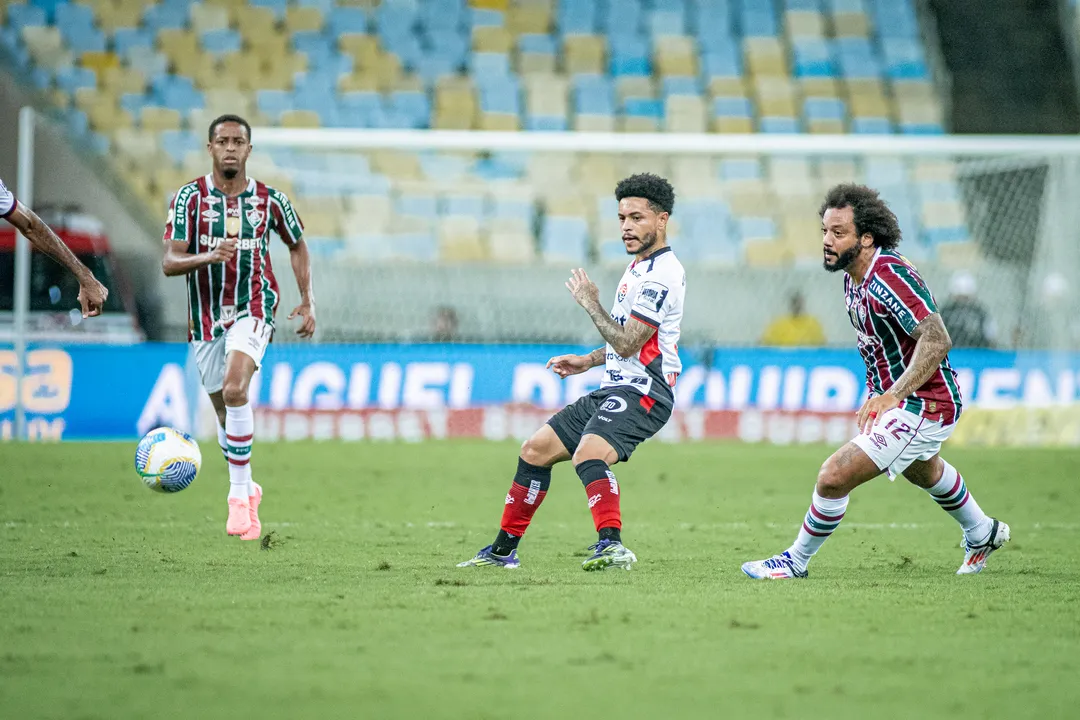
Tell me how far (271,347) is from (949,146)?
29.1 ft

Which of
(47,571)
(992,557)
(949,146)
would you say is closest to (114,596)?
(47,571)

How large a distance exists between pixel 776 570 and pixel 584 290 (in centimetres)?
170

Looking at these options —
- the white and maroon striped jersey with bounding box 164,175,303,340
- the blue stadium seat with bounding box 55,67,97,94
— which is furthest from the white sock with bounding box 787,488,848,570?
the blue stadium seat with bounding box 55,67,97,94

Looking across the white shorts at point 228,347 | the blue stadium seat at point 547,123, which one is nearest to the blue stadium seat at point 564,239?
the blue stadium seat at point 547,123

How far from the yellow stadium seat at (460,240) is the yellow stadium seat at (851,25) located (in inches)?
391

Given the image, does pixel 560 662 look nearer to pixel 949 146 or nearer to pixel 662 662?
A: pixel 662 662

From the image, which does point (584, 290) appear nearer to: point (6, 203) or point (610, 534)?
point (610, 534)

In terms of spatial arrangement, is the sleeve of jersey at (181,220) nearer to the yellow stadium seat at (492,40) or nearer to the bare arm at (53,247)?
the bare arm at (53,247)

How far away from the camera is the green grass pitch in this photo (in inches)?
165

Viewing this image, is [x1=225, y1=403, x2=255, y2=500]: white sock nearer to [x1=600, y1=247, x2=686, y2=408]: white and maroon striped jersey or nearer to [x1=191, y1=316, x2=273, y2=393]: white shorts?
[x1=191, y1=316, x2=273, y2=393]: white shorts

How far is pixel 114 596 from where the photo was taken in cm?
593

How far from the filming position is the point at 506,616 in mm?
5531

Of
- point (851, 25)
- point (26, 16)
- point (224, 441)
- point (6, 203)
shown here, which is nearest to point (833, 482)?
point (224, 441)

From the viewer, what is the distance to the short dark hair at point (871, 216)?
6.89 metres
